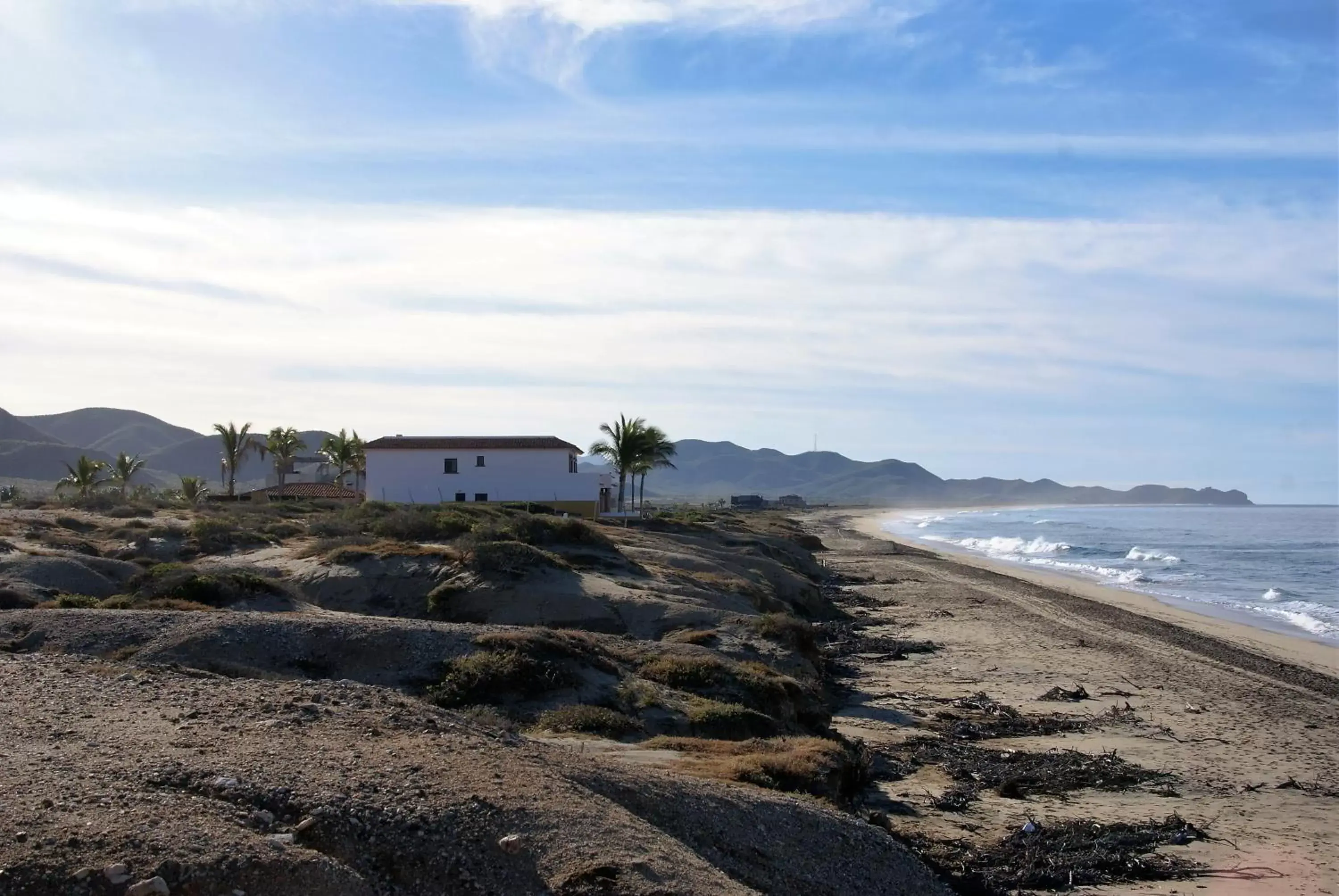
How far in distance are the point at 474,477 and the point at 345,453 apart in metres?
14.5

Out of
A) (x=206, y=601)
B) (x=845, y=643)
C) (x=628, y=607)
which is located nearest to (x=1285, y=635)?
(x=845, y=643)

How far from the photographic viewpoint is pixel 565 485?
49469 mm

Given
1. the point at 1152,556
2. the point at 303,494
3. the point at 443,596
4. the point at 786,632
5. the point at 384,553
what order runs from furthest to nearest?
1. the point at 1152,556
2. the point at 303,494
3. the point at 384,553
4. the point at 443,596
5. the point at 786,632

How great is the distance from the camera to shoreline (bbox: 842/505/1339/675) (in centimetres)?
2630

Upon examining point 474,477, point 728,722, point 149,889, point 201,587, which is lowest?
point 728,722

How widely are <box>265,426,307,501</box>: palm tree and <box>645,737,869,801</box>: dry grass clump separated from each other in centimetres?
5026

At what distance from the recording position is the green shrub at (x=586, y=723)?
445 inches

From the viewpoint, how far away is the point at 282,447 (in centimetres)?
5881

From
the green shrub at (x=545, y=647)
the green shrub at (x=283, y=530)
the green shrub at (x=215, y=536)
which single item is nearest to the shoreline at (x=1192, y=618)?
the green shrub at (x=545, y=647)

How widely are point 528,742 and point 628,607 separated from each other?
10.7 metres

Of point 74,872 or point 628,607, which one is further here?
point 628,607

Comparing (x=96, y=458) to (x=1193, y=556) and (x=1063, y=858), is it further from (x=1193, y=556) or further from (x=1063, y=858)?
(x=1063, y=858)

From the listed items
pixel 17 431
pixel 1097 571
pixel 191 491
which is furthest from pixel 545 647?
pixel 17 431

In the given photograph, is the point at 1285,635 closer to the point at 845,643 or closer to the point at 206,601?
the point at 845,643
